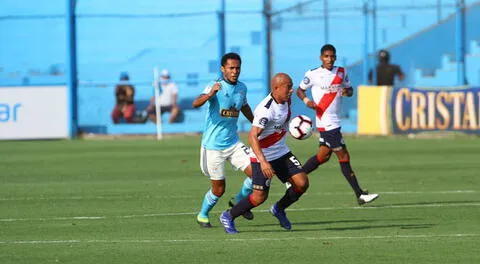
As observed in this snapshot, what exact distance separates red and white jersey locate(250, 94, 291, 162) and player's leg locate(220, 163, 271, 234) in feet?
0.55

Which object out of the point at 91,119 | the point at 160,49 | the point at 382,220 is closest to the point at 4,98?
the point at 91,119

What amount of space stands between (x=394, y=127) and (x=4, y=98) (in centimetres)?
1007

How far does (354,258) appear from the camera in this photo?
10.8 meters

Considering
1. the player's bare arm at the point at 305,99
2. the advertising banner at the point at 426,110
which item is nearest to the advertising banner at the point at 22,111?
the advertising banner at the point at 426,110

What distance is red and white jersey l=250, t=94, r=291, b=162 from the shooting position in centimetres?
1286

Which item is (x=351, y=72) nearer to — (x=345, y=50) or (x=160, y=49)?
(x=345, y=50)

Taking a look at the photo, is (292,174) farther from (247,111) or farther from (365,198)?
(365,198)

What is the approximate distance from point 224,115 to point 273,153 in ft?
3.30

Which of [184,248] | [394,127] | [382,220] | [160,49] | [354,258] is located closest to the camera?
[354,258]

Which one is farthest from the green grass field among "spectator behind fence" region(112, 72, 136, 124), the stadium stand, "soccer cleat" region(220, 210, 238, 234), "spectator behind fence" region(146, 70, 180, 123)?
the stadium stand

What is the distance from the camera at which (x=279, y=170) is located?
13.2 meters

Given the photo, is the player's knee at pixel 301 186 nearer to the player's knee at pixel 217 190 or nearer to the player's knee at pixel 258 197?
the player's knee at pixel 258 197

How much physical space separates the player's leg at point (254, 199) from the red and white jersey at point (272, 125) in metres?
0.17

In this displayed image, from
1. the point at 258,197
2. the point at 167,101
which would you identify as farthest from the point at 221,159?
the point at 167,101
